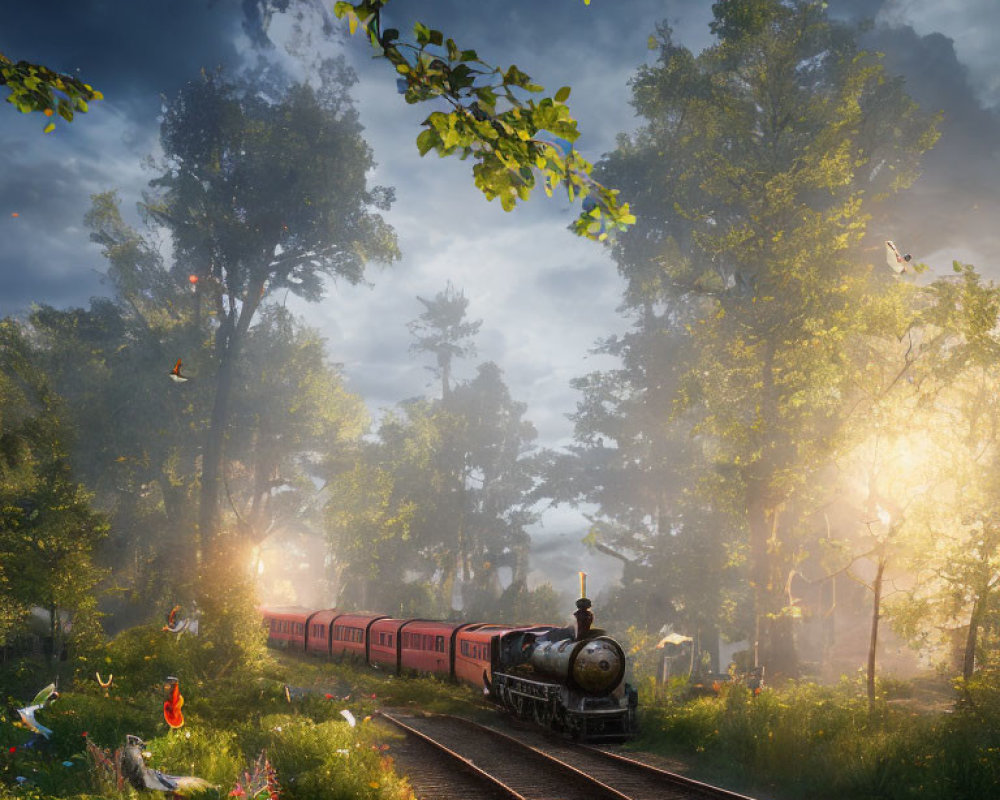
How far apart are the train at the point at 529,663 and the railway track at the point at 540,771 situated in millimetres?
932

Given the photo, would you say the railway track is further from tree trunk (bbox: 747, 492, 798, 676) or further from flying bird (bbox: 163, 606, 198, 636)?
tree trunk (bbox: 747, 492, 798, 676)

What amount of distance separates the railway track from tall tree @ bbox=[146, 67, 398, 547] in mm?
34555

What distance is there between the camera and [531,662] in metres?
16.5

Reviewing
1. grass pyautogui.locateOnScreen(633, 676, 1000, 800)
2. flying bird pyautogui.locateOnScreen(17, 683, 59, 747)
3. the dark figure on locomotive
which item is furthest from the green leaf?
the dark figure on locomotive

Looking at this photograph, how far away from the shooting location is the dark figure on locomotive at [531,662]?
13906mm

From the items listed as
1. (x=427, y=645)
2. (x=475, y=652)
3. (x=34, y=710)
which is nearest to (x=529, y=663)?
(x=475, y=652)

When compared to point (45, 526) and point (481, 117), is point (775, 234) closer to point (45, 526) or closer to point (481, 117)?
point (481, 117)

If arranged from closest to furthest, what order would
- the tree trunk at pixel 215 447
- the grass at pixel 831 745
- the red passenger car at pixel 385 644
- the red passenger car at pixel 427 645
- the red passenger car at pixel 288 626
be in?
the grass at pixel 831 745 → the red passenger car at pixel 427 645 → the red passenger car at pixel 385 644 → the red passenger car at pixel 288 626 → the tree trunk at pixel 215 447

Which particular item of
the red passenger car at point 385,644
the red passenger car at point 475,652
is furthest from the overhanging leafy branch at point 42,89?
the red passenger car at point 385,644

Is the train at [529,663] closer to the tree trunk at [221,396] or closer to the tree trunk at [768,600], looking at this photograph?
the tree trunk at [768,600]

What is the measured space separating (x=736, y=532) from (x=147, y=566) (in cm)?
3684

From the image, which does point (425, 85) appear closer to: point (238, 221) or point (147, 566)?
point (147, 566)

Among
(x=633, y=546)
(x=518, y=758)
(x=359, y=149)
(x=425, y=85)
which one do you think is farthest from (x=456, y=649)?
(x=359, y=149)

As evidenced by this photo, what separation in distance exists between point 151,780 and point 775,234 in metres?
25.2
